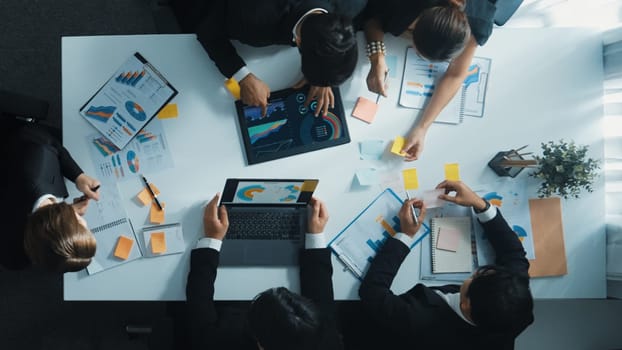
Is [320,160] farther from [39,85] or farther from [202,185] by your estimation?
[39,85]

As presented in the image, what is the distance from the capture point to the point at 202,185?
5.10 ft

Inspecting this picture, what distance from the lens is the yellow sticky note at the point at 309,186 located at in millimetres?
1529

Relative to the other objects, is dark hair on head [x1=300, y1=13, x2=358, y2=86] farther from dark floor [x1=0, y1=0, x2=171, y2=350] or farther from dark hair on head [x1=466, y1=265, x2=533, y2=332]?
dark floor [x1=0, y1=0, x2=171, y2=350]

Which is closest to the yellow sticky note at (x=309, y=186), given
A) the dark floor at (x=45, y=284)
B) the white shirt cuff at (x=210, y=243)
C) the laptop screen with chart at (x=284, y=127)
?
the laptop screen with chart at (x=284, y=127)

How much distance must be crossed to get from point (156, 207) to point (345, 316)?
85cm

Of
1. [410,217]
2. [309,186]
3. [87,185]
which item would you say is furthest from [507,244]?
[87,185]

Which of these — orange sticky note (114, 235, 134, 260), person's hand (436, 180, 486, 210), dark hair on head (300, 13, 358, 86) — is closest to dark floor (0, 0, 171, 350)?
orange sticky note (114, 235, 134, 260)

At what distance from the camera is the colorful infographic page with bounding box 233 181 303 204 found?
1.53 meters

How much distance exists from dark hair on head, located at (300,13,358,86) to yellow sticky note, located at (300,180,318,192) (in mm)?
368

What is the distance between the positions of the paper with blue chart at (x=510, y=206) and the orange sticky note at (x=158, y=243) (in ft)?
3.77

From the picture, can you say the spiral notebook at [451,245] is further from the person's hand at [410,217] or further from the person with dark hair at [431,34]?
the person with dark hair at [431,34]

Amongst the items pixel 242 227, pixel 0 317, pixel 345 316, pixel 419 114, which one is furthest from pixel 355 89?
pixel 0 317

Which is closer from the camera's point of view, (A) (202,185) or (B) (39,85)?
(A) (202,185)

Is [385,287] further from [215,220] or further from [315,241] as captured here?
[215,220]
